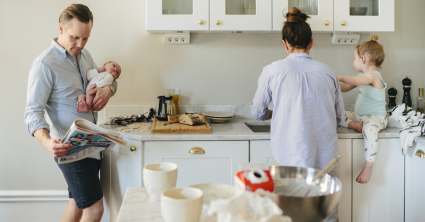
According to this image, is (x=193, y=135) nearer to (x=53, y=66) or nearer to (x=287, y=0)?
(x=53, y=66)

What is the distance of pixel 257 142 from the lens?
1.90 m

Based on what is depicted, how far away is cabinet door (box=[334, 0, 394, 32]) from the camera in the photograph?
214 cm

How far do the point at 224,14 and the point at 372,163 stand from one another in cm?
131

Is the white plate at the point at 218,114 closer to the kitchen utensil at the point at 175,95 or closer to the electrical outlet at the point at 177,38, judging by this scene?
the kitchen utensil at the point at 175,95

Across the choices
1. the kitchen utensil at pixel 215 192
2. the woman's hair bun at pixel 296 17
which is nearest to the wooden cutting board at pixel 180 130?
the woman's hair bun at pixel 296 17

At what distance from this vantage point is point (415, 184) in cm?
191

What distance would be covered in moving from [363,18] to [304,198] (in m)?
1.86

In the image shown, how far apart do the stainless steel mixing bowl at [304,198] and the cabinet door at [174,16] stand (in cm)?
146

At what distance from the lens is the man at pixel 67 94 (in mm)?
1559

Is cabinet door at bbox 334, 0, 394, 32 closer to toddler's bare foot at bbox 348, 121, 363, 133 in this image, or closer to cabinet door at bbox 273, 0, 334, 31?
cabinet door at bbox 273, 0, 334, 31

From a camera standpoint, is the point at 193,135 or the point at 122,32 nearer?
the point at 193,135

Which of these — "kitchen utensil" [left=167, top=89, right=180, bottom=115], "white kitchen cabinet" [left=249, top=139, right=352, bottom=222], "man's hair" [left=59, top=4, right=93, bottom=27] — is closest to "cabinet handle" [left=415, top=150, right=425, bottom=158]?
"white kitchen cabinet" [left=249, top=139, right=352, bottom=222]

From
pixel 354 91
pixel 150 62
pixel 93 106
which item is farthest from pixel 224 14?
pixel 354 91

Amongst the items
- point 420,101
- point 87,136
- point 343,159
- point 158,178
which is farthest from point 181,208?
point 420,101
